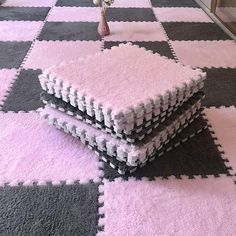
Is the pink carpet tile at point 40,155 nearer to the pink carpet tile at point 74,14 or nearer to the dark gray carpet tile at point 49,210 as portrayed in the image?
the dark gray carpet tile at point 49,210

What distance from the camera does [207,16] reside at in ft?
7.81

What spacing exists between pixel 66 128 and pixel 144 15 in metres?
1.47

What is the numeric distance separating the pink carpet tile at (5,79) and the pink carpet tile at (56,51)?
10cm

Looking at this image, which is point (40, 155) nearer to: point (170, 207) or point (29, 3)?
point (170, 207)

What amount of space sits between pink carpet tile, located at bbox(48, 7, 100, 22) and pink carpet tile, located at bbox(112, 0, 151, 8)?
0.71 feet

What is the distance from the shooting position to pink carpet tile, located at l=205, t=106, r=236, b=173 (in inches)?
45.2

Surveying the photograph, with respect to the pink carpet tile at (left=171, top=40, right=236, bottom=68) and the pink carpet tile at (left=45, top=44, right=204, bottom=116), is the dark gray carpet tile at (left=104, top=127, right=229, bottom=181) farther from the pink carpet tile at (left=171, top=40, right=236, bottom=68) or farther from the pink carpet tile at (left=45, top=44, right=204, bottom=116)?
the pink carpet tile at (left=171, top=40, right=236, bottom=68)

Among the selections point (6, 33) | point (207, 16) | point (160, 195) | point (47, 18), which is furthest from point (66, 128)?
point (207, 16)

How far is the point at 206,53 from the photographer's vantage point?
1.86m

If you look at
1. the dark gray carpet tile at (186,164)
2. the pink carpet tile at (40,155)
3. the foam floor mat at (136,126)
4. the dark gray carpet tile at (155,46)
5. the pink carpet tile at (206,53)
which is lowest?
the pink carpet tile at (206,53)

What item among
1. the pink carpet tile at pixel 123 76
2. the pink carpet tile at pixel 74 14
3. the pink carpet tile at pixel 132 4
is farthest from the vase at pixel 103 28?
the pink carpet tile at pixel 123 76

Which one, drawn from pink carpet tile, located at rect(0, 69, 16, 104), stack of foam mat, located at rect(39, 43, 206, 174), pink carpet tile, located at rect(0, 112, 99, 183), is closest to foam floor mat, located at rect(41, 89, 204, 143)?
stack of foam mat, located at rect(39, 43, 206, 174)

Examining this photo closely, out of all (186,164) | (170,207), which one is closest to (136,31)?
(186,164)

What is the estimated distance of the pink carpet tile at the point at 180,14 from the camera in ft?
7.57
